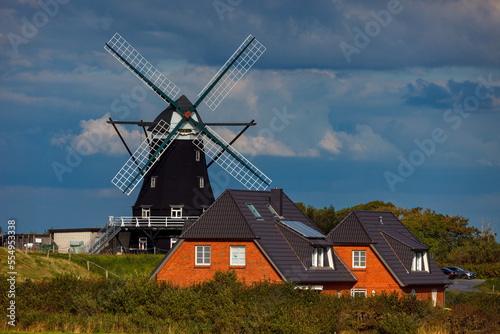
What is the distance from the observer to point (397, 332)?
38.2 metres

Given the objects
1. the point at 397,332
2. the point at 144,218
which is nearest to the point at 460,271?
the point at 144,218

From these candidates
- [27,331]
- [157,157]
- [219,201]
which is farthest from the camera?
[157,157]

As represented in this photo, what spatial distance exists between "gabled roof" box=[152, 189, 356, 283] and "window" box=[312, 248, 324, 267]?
1.22 feet

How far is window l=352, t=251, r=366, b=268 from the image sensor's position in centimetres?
5100

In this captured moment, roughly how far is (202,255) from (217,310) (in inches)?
331

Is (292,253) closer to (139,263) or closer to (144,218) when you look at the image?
(139,263)

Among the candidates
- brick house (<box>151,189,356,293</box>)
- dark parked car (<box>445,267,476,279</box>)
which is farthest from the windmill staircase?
dark parked car (<box>445,267,476,279</box>)


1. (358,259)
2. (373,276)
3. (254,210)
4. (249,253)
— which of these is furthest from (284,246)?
(373,276)

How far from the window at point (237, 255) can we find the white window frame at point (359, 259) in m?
9.21

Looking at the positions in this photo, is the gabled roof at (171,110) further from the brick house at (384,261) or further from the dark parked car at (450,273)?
the dark parked car at (450,273)

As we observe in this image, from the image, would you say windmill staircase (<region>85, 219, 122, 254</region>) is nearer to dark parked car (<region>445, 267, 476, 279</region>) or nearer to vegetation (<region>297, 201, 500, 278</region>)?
vegetation (<region>297, 201, 500, 278</region>)

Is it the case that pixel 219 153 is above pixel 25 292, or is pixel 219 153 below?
above

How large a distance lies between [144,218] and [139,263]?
6.31m

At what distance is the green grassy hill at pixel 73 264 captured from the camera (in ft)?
175
